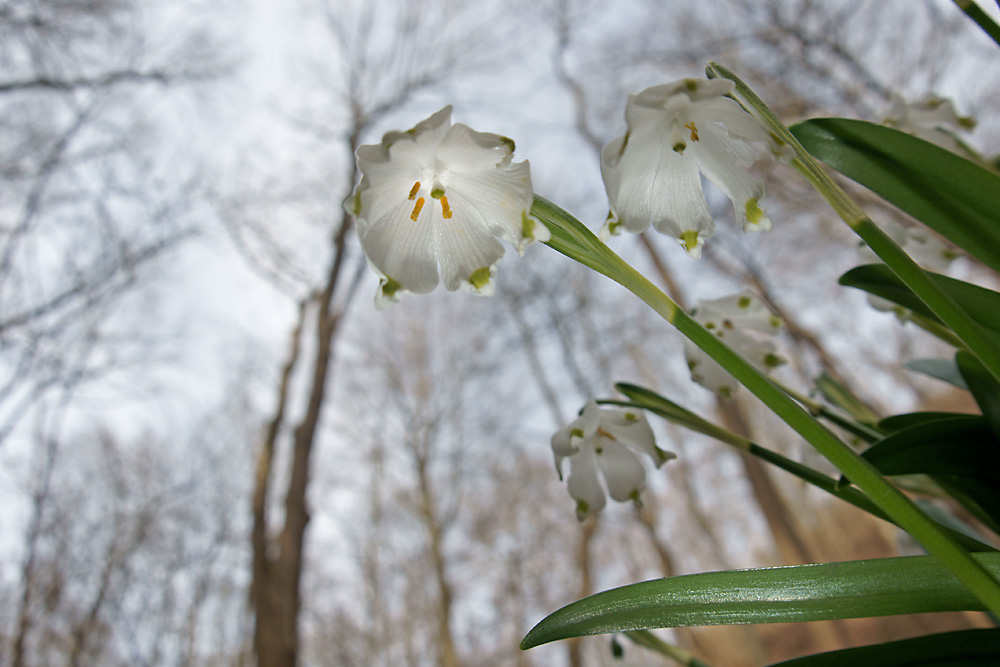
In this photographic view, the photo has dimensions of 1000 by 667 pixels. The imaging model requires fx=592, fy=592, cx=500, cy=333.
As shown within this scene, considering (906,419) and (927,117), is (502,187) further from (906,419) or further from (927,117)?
(927,117)

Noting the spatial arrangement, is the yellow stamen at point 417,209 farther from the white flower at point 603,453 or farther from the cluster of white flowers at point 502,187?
the white flower at point 603,453

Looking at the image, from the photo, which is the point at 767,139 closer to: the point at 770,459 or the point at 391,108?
the point at 770,459

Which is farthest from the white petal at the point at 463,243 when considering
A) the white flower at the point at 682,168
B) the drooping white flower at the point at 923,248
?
the drooping white flower at the point at 923,248

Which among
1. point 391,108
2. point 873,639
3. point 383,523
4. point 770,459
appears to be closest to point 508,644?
point 383,523

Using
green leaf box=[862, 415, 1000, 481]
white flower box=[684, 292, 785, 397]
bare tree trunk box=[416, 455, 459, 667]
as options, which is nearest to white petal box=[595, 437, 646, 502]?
white flower box=[684, 292, 785, 397]

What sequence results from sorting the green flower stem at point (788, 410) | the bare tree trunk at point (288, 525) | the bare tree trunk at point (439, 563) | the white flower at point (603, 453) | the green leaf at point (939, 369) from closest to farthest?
1. the green flower stem at point (788, 410)
2. the white flower at point (603, 453)
3. the green leaf at point (939, 369)
4. the bare tree trunk at point (288, 525)
5. the bare tree trunk at point (439, 563)

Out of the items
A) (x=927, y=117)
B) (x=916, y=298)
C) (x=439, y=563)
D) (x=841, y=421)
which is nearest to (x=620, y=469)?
(x=841, y=421)
